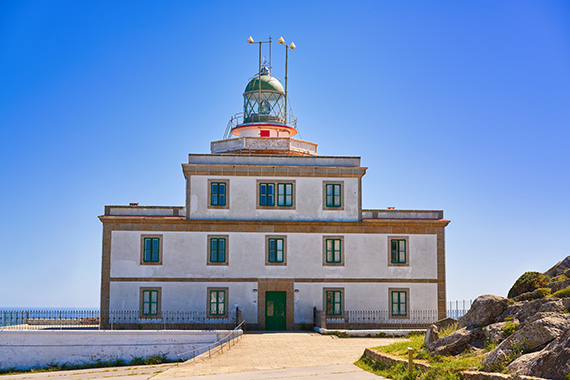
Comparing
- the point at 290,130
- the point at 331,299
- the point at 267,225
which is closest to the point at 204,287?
the point at 267,225

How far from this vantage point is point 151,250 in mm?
32844

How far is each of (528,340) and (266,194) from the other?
2164 centimetres

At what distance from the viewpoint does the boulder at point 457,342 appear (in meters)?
15.7

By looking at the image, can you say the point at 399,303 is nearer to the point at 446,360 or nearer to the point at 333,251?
the point at 333,251

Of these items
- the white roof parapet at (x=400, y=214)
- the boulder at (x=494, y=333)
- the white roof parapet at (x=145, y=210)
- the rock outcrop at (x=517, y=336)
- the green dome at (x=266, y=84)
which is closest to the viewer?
the rock outcrop at (x=517, y=336)

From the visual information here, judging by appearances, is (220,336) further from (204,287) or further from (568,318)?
(568,318)

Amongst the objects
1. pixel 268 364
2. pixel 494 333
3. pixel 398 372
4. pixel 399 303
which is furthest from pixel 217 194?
pixel 494 333

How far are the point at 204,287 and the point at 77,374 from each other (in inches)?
377

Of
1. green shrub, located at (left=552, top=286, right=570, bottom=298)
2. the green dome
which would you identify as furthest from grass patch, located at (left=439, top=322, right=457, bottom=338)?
the green dome

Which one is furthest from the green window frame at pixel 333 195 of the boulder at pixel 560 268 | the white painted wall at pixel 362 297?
the boulder at pixel 560 268

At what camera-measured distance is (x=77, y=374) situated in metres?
24.0

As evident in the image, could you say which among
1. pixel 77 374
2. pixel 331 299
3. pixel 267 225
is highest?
pixel 267 225

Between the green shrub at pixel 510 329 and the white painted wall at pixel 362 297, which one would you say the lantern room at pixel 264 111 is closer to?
the white painted wall at pixel 362 297

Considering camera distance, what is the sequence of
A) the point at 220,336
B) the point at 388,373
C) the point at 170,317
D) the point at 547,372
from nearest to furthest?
1. the point at 547,372
2. the point at 388,373
3. the point at 220,336
4. the point at 170,317
